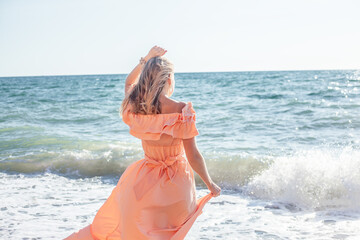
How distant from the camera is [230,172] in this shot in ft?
22.2

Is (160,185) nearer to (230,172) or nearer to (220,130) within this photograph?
(230,172)

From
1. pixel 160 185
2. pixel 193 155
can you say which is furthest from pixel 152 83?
pixel 160 185

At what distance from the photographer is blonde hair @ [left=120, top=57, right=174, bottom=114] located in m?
Result: 2.57

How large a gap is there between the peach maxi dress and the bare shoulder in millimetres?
38

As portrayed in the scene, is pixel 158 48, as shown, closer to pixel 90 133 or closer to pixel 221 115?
pixel 90 133

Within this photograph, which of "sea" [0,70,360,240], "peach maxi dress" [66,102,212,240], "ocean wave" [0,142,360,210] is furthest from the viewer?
"ocean wave" [0,142,360,210]

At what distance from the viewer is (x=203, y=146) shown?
8.48 meters

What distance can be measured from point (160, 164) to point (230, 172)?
14.0 ft

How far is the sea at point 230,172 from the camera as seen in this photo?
448 cm

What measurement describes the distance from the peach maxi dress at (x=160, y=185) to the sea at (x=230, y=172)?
1608 mm

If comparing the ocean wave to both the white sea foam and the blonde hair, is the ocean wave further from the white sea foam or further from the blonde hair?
the blonde hair

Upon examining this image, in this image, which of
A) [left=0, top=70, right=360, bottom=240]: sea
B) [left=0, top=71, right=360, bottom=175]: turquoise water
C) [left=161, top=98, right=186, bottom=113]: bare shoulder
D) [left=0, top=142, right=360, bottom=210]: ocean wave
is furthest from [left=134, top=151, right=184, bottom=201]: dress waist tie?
[left=0, top=71, right=360, bottom=175]: turquoise water

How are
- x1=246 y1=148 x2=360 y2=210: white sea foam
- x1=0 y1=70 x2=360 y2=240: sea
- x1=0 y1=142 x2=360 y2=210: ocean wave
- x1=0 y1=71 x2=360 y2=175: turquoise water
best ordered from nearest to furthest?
1. x1=0 y1=70 x2=360 y2=240: sea
2. x1=246 y1=148 x2=360 y2=210: white sea foam
3. x1=0 y1=142 x2=360 y2=210: ocean wave
4. x1=0 y1=71 x2=360 y2=175: turquoise water

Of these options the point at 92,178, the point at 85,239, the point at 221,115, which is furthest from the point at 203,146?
the point at 85,239
